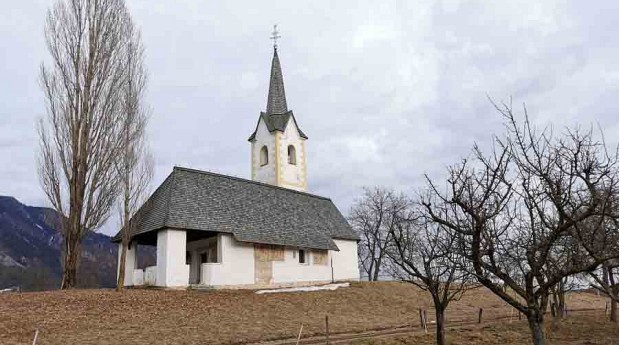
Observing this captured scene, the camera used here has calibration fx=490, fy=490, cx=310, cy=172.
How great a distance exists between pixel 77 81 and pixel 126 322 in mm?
13233

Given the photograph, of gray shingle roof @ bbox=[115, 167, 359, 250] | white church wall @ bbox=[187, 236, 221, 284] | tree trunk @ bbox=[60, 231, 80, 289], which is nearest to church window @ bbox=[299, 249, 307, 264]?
gray shingle roof @ bbox=[115, 167, 359, 250]

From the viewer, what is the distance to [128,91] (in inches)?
987

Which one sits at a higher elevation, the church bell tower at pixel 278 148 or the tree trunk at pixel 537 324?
the church bell tower at pixel 278 148

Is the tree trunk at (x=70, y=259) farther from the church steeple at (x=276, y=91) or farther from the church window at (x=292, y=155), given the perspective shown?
the church steeple at (x=276, y=91)

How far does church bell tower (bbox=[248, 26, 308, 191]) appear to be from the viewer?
128ft

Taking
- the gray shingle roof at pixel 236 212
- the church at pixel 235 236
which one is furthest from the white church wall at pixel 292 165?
the gray shingle roof at pixel 236 212

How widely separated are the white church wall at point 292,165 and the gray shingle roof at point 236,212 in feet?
11.9

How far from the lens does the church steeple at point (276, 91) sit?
42375mm

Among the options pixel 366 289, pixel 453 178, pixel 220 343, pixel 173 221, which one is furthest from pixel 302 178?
pixel 453 178

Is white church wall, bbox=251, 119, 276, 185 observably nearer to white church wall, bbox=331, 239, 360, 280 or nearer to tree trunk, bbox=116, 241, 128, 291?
white church wall, bbox=331, 239, 360, 280

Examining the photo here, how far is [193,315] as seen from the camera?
1798 cm

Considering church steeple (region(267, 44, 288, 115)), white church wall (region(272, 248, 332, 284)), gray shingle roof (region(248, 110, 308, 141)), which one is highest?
church steeple (region(267, 44, 288, 115))

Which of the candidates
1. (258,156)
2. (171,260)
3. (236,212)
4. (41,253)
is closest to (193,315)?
(171,260)

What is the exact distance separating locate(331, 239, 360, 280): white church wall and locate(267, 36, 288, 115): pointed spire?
13.4m
